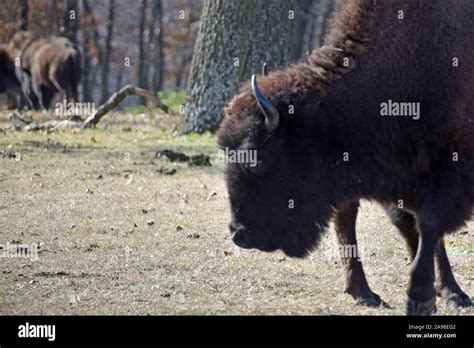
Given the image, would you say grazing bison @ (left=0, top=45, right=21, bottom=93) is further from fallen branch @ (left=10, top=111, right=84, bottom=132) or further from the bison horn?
the bison horn

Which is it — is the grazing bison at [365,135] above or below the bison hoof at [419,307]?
above

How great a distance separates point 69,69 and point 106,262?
1694cm

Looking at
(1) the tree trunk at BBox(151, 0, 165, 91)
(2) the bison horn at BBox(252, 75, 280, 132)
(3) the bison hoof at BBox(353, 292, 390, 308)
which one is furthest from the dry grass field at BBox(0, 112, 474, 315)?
(1) the tree trunk at BBox(151, 0, 165, 91)

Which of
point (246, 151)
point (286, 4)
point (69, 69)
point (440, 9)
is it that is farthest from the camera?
point (69, 69)

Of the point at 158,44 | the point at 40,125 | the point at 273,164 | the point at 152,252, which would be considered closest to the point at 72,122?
the point at 40,125

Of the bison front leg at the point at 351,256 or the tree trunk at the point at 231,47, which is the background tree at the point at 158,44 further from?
the bison front leg at the point at 351,256

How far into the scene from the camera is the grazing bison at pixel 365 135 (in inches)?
254

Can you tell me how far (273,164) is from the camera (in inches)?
254

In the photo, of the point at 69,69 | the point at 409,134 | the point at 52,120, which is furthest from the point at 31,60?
the point at 409,134

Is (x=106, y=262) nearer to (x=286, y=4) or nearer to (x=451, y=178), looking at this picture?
(x=451, y=178)

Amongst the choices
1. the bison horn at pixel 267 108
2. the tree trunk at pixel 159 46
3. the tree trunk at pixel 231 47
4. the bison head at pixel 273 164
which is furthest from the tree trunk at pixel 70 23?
the bison horn at pixel 267 108

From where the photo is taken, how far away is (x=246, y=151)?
6.41m

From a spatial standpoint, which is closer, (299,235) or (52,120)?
(299,235)

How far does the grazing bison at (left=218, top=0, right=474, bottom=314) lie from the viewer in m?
6.44
